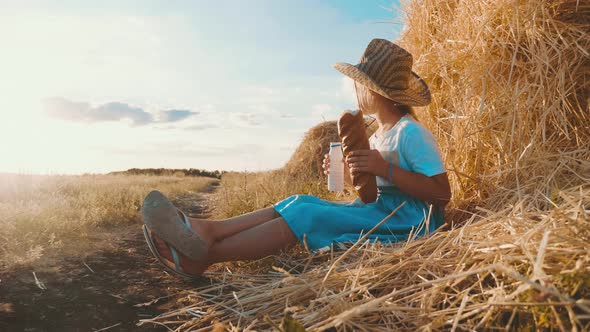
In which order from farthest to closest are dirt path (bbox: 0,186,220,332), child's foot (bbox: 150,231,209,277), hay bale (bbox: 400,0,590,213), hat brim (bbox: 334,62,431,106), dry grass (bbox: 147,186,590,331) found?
hay bale (bbox: 400,0,590,213) → hat brim (bbox: 334,62,431,106) → child's foot (bbox: 150,231,209,277) → dirt path (bbox: 0,186,220,332) → dry grass (bbox: 147,186,590,331)

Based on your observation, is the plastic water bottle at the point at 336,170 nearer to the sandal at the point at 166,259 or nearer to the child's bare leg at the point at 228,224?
the child's bare leg at the point at 228,224

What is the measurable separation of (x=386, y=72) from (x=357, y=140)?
1.56ft

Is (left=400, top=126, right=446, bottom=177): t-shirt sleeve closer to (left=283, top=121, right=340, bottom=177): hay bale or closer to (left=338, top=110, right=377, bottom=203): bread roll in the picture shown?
(left=338, top=110, right=377, bottom=203): bread roll

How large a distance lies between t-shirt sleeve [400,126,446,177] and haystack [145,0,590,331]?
1.33 feet

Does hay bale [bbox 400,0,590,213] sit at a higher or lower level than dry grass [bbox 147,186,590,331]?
higher

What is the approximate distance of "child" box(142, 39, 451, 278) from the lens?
2.44m

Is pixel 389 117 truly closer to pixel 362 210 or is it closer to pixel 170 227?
pixel 362 210

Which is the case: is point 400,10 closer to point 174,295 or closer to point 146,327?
point 174,295

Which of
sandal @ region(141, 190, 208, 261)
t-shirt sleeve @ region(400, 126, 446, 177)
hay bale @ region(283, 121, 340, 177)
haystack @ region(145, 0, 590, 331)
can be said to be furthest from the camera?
hay bale @ region(283, 121, 340, 177)

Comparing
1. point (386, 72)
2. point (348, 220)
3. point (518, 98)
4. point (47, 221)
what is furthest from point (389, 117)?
point (47, 221)

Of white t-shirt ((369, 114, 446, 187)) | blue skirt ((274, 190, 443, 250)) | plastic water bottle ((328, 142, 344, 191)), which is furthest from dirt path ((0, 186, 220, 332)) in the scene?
white t-shirt ((369, 114, 446, 187))

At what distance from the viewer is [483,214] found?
110 inches

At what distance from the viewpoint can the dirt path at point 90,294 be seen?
2105 mm

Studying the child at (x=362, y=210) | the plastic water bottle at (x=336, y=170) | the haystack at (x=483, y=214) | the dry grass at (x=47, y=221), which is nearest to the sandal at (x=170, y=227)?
the child at (x=362, y=210)
